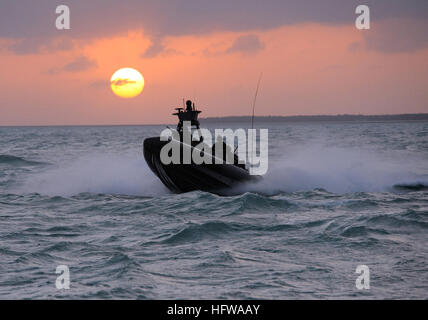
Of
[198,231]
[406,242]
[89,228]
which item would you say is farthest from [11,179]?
[406,242]

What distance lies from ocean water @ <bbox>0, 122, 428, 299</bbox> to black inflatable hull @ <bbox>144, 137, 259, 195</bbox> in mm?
433

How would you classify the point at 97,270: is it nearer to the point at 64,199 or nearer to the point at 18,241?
the point at 18,241

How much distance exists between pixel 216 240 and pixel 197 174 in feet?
17.2

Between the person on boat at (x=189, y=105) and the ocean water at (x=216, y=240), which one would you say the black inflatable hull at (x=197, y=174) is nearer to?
the ocean water at (x=216, y=240)

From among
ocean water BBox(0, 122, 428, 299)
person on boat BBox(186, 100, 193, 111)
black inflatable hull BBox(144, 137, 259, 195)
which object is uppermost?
person on boat BBox(186, 100, 193, 111)

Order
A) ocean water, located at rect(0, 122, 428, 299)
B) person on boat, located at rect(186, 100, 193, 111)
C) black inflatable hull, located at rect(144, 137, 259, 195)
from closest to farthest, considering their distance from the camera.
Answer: ocean water, located at rect(0, 122, 428, 299), person on boat, located at rect(186, 100, 193, 111), black inflatable hull, located at rect(144, 137, 259, 195)

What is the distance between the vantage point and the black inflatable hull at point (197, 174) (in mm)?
14602

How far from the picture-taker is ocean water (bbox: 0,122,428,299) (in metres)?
7.00

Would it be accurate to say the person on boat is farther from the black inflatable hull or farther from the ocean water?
the ocean water

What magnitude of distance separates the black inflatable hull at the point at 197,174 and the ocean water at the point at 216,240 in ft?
1.42

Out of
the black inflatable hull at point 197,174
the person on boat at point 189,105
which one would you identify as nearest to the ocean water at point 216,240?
the black inflatable hull at point 197,174

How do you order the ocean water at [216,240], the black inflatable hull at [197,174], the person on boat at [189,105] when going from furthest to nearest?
the black inflatable hull at [197,174] < the person on boat at [189,105] < the ocean water at [216,240]

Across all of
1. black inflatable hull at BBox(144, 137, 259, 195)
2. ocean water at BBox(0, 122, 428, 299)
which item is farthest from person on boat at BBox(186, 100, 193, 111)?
ocean water at BBox(0, 122, 428, 299)

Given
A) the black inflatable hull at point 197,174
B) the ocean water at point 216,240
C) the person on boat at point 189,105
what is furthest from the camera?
the black inflatable hull at point 197,174
